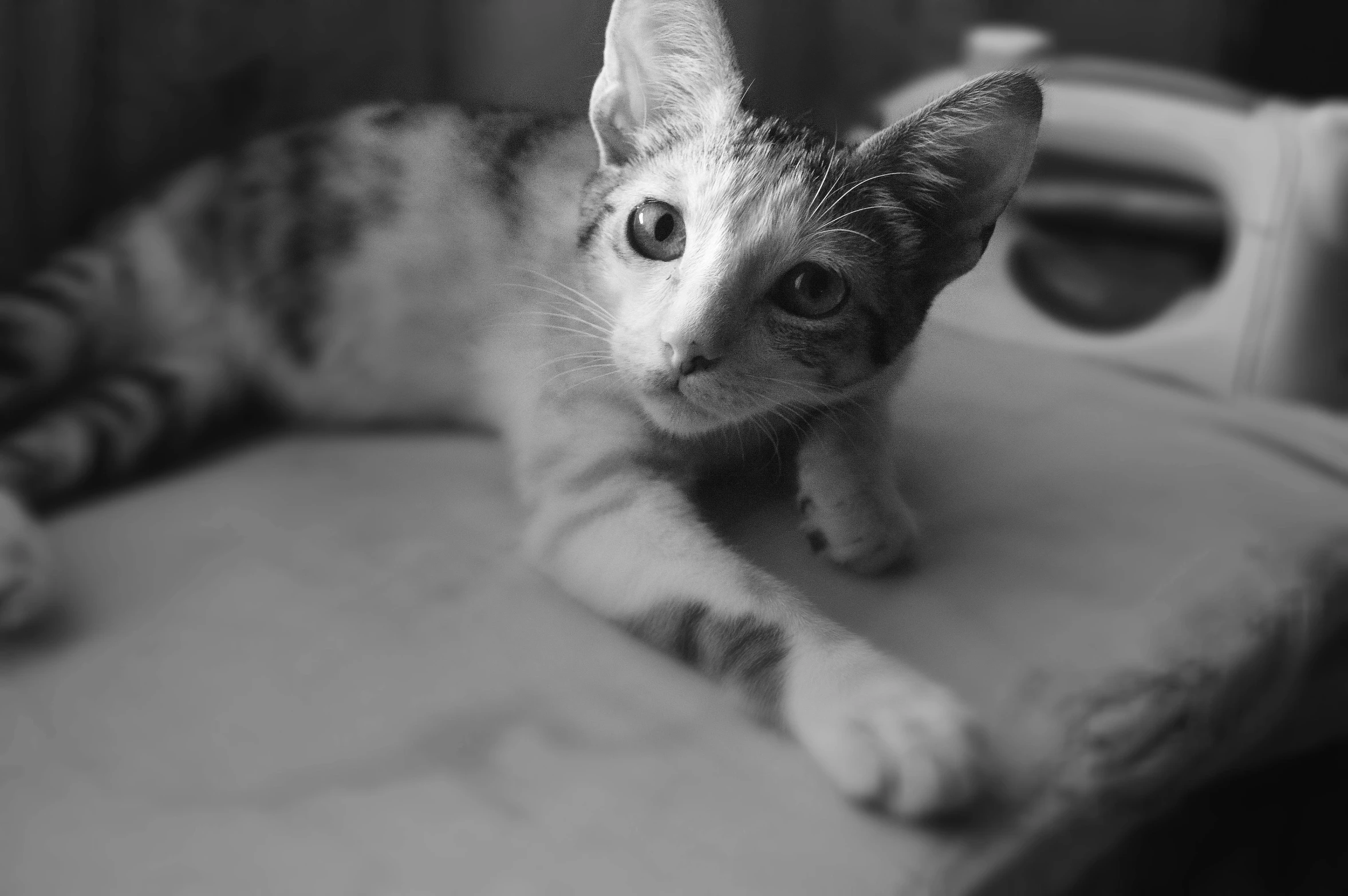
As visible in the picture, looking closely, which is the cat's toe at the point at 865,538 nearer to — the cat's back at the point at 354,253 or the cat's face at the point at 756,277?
the cat's face at the point at 756,277

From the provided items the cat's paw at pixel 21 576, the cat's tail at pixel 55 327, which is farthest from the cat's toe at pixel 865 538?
the cat's tail at pixel 55 327

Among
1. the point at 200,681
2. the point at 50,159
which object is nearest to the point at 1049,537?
the point at 200,681

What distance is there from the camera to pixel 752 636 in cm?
55

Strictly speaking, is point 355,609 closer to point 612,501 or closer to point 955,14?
point 612,501

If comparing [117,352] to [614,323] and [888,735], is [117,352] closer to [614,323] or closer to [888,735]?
[614,323]

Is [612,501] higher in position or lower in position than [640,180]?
lower

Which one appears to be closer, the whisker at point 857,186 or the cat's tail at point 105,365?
the whisker at point 857,186

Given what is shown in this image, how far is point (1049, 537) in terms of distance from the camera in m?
0.64

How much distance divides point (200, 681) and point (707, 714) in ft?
0.88

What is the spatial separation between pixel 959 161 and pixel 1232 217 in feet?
2.03

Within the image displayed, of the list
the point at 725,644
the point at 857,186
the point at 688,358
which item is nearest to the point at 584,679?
the point at 725,644

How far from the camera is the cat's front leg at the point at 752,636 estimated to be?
0.46 m

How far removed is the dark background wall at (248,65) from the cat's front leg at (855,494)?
23 cm

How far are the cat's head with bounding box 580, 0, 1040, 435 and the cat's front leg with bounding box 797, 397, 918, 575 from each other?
4 cm
